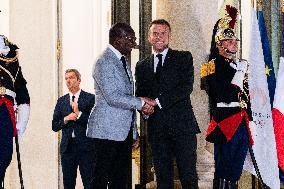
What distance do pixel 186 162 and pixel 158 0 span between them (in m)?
2.09

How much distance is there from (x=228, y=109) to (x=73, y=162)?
2019mm

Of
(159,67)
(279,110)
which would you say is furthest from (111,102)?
(279,110)

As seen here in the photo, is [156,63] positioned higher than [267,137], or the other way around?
[156,63]

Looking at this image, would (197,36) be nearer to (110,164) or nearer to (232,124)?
(232,124)

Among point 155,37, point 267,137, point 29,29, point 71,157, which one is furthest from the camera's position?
point 29,29

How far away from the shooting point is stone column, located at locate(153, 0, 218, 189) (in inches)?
209

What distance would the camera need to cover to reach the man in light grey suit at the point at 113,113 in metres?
3.96

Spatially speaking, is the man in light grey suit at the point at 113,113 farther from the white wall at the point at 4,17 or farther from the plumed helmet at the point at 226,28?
the white wall at the point at 4,17

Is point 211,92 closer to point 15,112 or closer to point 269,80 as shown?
point 269,80

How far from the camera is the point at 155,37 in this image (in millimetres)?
4230

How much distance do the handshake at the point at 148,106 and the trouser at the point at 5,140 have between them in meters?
1.00

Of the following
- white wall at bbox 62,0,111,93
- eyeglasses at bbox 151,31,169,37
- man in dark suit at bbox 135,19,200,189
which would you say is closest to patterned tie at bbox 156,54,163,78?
man in dark suit at bbox 135,19,200,189

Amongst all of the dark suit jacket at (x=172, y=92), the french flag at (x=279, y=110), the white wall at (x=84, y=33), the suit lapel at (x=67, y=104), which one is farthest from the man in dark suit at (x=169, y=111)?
the white wall at (x=84, y=33)

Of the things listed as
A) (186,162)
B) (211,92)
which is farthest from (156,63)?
(186,162)
